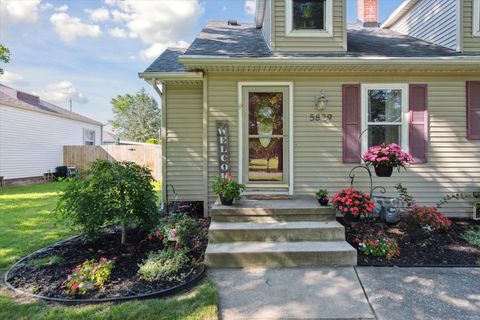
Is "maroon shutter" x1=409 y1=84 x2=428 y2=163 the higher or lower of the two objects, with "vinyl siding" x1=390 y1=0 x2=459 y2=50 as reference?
lower

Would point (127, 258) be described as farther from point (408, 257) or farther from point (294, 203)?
point (408, 257)

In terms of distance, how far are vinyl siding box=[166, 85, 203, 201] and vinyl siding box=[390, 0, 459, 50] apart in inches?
207

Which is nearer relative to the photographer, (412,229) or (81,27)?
(412,229)

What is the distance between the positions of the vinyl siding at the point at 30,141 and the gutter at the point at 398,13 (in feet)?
46.9

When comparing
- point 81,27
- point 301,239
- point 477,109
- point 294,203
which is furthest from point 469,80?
point 81,27

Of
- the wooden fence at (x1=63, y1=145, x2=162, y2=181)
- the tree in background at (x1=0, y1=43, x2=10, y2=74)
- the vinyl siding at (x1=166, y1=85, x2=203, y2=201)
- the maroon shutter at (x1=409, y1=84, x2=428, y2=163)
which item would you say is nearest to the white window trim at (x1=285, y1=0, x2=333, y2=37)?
the maroon shutter at (x1=409, y1=84, x2=428, y2=163)

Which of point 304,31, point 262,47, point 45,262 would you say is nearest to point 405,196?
point 304,31

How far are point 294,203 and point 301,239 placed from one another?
30.5 inches

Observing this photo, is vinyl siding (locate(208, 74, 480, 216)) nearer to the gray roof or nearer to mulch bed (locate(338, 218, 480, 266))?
the gray roof

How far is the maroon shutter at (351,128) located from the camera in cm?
489

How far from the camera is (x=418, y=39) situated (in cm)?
632

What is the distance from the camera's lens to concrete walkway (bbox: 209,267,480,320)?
7.53 ft

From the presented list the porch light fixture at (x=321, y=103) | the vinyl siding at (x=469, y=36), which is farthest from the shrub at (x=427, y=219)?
the vinyl siding at (x=469, y=36)

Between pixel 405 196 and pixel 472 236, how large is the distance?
1028mm
